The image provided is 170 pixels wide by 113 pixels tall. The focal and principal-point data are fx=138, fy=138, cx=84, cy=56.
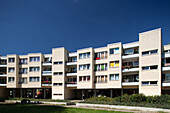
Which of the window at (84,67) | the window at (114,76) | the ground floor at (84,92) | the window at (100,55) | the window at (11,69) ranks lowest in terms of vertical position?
the ground floor at (84,92)

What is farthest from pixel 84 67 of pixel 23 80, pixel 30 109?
pixel 23 80

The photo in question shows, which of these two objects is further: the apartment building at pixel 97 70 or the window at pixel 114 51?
the window at pixel 114 51

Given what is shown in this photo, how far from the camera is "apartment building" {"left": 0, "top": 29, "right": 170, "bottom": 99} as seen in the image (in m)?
25.7

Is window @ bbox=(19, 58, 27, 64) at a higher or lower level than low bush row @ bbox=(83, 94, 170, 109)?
higher

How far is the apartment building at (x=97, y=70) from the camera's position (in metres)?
25.7

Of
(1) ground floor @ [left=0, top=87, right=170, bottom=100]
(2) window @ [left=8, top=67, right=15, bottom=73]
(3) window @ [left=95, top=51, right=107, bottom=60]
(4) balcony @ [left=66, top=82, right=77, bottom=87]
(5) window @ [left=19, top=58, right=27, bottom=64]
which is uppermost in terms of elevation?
(3) window @ [left=95, top=51, right=107, bottom=60]

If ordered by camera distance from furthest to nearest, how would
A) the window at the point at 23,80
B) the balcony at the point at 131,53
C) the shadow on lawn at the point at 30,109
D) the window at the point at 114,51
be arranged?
the window at the point at 23,80, the window at the point at 114,51, the balcony at the point at 131,53, the shadow on lawn at the point at 30,109

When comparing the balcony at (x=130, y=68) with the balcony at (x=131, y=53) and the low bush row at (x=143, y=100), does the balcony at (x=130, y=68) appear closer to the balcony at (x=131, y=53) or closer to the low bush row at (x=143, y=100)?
the balcony at (x=131, y=53)

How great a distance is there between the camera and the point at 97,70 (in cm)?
3331

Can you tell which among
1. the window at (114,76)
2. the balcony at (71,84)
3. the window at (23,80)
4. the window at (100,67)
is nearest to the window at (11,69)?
the window at (23,80)

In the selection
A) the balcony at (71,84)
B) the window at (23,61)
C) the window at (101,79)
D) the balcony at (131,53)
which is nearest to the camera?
the balcony at (131,53)

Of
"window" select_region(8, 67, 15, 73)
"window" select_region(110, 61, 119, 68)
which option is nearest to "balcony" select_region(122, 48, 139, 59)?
"window" select_region(110, 61, 119, 68)

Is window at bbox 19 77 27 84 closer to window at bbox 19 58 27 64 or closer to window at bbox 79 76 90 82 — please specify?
window at bbox 19 58 27 64

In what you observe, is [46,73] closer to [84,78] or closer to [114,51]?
[84,78]
